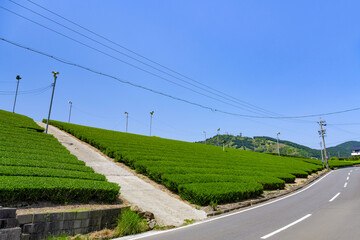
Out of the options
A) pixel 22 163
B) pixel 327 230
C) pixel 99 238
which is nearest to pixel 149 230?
pixel 99 238

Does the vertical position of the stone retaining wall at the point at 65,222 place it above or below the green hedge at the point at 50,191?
below

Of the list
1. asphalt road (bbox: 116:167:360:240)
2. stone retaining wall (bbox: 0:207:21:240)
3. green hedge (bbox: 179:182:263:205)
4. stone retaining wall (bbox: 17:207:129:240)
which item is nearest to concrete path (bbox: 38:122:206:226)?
green hedge (bbox: 179:182:263:205)

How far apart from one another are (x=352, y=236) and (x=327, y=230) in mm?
713

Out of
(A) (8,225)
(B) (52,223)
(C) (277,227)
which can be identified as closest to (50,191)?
(B) (52,223)

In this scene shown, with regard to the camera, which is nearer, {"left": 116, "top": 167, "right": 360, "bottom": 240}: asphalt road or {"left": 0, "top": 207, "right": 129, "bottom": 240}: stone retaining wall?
{"left": 0, "top": 207, "right": 129, "bottom": 240}: stone retaining wall

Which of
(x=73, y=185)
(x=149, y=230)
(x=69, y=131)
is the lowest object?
(x=149, y=230)

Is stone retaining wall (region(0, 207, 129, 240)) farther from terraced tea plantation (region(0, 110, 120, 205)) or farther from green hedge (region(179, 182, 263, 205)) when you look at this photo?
green hedge (region(179, 182, 263, 205))

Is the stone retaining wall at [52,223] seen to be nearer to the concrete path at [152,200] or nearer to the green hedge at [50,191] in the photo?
the green hedge at [50,191]

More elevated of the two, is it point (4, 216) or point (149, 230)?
point (4, 216)

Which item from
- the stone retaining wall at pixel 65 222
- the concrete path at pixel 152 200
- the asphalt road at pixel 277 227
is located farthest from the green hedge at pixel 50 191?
the asphalt road at pixel 277 227

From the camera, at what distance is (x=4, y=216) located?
4.93m

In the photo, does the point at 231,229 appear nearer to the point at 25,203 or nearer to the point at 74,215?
the point at 74,215

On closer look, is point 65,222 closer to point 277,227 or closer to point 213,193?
point 277,227

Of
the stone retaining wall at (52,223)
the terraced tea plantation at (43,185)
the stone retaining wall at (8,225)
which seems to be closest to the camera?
the stone retaining wall at (8,225)
